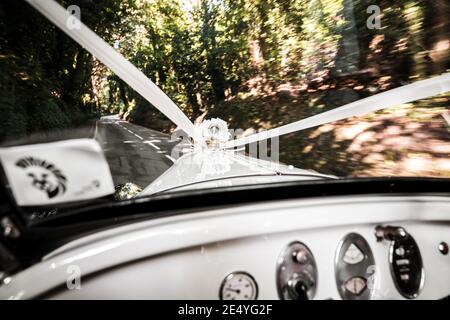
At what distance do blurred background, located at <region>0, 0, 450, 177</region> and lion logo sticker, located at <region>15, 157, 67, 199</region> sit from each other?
0.38m

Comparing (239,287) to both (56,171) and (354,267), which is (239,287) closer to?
(354,267)

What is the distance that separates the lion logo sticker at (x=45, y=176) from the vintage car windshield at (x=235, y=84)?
0.11 meters

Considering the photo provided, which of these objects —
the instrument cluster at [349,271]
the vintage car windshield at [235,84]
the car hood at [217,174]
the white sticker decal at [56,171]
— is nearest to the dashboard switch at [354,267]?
the instrument cluster at [349,271]

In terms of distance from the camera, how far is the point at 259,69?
7.31 m

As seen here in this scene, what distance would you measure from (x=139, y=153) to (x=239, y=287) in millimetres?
2929

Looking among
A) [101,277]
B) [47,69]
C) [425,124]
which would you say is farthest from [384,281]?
[425,124]

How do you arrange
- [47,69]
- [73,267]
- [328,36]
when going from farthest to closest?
[328,36], [47,69], [73,267]

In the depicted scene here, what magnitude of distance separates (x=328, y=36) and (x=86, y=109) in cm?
734

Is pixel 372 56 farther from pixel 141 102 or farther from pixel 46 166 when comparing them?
pixel 46 166

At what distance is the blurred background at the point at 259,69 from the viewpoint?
1.67 m

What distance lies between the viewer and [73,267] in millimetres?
968

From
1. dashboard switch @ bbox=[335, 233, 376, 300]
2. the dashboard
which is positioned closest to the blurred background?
the dashboard

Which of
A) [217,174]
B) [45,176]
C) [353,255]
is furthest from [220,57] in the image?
[45,176]

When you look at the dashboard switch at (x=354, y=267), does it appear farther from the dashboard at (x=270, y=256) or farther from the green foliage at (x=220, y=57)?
the green foliage at (x=220, y=57)
